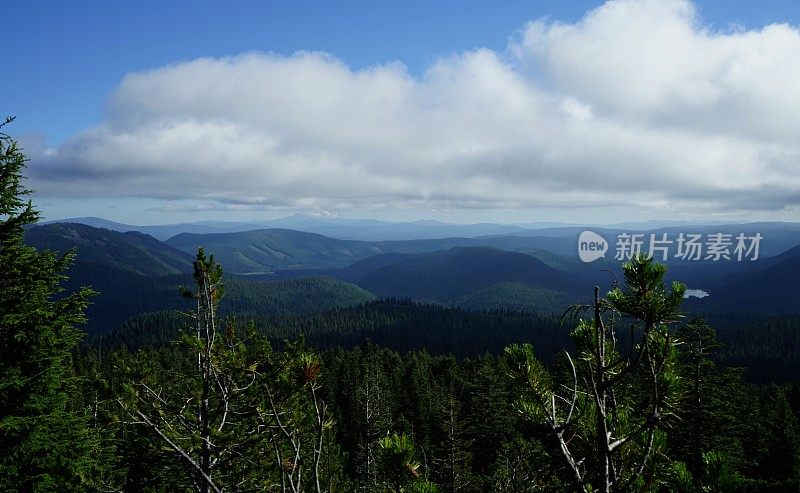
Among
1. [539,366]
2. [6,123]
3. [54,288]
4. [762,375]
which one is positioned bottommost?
[762,375]

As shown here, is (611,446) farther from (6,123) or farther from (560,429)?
(6,123)

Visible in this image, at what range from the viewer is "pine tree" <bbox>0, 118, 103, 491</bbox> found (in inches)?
508

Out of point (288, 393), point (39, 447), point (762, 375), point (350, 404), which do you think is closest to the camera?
point (288, 393)

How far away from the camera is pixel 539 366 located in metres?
4.69

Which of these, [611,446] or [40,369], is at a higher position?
[611,446]

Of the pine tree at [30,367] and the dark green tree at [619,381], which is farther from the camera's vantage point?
the pine tree at [30,367]

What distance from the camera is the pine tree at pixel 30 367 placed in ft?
42.3

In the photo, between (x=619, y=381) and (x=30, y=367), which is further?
(x=30, y=367)

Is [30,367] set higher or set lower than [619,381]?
lower

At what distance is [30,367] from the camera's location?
1363 centimetres

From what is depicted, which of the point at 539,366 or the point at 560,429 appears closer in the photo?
the point at 560,429

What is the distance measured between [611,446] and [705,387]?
28.3m

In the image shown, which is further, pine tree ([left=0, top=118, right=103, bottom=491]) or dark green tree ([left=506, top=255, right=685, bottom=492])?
pine tree ([left=0, top=118, right=103, bottom=491])

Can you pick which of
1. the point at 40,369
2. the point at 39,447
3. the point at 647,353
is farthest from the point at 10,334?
the point at 647,353
